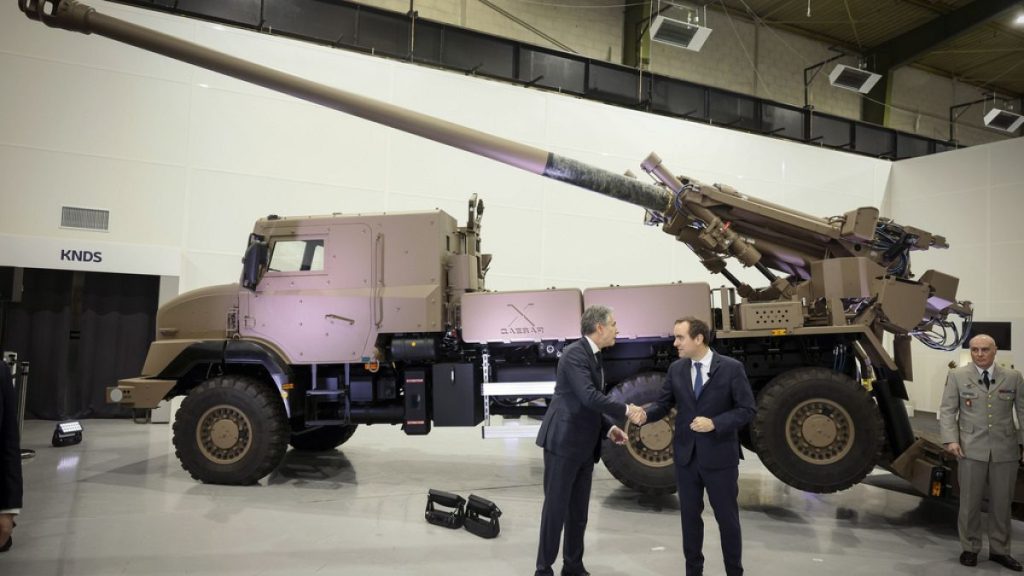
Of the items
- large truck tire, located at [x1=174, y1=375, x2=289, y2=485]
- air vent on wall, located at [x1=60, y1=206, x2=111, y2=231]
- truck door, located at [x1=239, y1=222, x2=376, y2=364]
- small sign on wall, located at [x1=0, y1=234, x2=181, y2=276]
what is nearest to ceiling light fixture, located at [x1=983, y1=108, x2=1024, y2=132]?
truck door, located at [x1=239, y1=222, x2=376, y2=364]

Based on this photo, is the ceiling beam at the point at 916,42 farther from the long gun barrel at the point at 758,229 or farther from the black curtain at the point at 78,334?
the black curtain at the point at 78,334

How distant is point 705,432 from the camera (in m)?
3.93

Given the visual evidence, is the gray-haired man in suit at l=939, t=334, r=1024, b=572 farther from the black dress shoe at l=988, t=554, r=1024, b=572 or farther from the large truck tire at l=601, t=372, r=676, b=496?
the large truck tire at l=601, t=372, r=676, b=496

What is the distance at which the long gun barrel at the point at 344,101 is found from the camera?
557 cm

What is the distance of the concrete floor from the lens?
177 inches

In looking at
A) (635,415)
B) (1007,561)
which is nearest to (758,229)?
(1007,561)

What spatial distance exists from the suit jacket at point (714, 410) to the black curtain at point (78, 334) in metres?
9.45

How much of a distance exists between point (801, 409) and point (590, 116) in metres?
8.12

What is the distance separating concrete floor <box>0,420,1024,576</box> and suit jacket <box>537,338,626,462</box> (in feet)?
3.35

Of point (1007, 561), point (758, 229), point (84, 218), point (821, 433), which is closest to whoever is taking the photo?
point (1007, 561)

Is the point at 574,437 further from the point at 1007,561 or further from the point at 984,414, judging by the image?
the point at 1007,561

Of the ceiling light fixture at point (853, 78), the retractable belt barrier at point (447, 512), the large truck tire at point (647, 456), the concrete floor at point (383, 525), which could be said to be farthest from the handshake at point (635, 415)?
the ceiling light fixture at point (853, 78)

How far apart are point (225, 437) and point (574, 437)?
4259 millimetres

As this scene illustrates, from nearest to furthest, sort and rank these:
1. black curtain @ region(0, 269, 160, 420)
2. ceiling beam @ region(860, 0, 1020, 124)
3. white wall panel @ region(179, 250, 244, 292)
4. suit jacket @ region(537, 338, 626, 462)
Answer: suit jacket @ region(537, 338, 626, 462) → black curtain @ region(0, 269, 160, 420) → white wall panel @ region(179, 250, 244, 292) → ceiling beam @ region(860, 0, 1020, 124)
